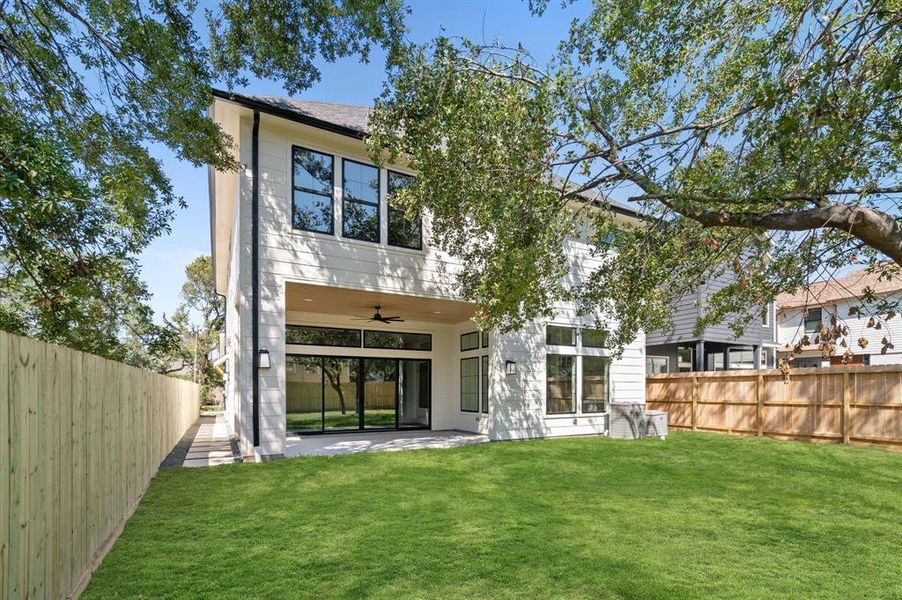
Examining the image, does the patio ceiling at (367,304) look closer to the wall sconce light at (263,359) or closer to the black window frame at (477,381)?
the black window frame at (477,381)

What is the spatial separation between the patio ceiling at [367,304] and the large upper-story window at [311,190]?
1.13m

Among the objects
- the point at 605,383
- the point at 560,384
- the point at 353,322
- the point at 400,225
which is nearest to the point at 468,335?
the point at 560,384

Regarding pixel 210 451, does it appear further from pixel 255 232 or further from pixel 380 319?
pixel 255 232

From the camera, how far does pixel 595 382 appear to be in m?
12.6

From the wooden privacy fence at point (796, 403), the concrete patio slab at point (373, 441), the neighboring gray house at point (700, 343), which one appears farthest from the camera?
the neighboring gray house at point (700, 343)

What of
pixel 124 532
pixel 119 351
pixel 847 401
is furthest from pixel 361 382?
pixel 847 401

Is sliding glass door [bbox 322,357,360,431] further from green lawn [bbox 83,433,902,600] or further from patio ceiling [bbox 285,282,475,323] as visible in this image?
green lawn [bbox 83,433,902,600]

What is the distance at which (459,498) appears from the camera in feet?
19.8

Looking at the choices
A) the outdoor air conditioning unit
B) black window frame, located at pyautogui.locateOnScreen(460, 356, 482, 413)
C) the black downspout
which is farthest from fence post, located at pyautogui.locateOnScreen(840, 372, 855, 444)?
the black downspout

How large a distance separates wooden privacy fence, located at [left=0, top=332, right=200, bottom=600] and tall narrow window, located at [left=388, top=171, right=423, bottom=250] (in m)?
5.49

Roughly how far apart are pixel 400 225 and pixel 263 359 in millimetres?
3596

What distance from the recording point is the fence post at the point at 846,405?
34.7 feet

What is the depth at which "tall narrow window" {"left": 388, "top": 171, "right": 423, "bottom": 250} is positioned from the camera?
9.59 metres

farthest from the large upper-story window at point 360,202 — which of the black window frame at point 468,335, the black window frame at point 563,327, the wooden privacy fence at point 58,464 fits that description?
the wooden privacy fence at point 58,464
